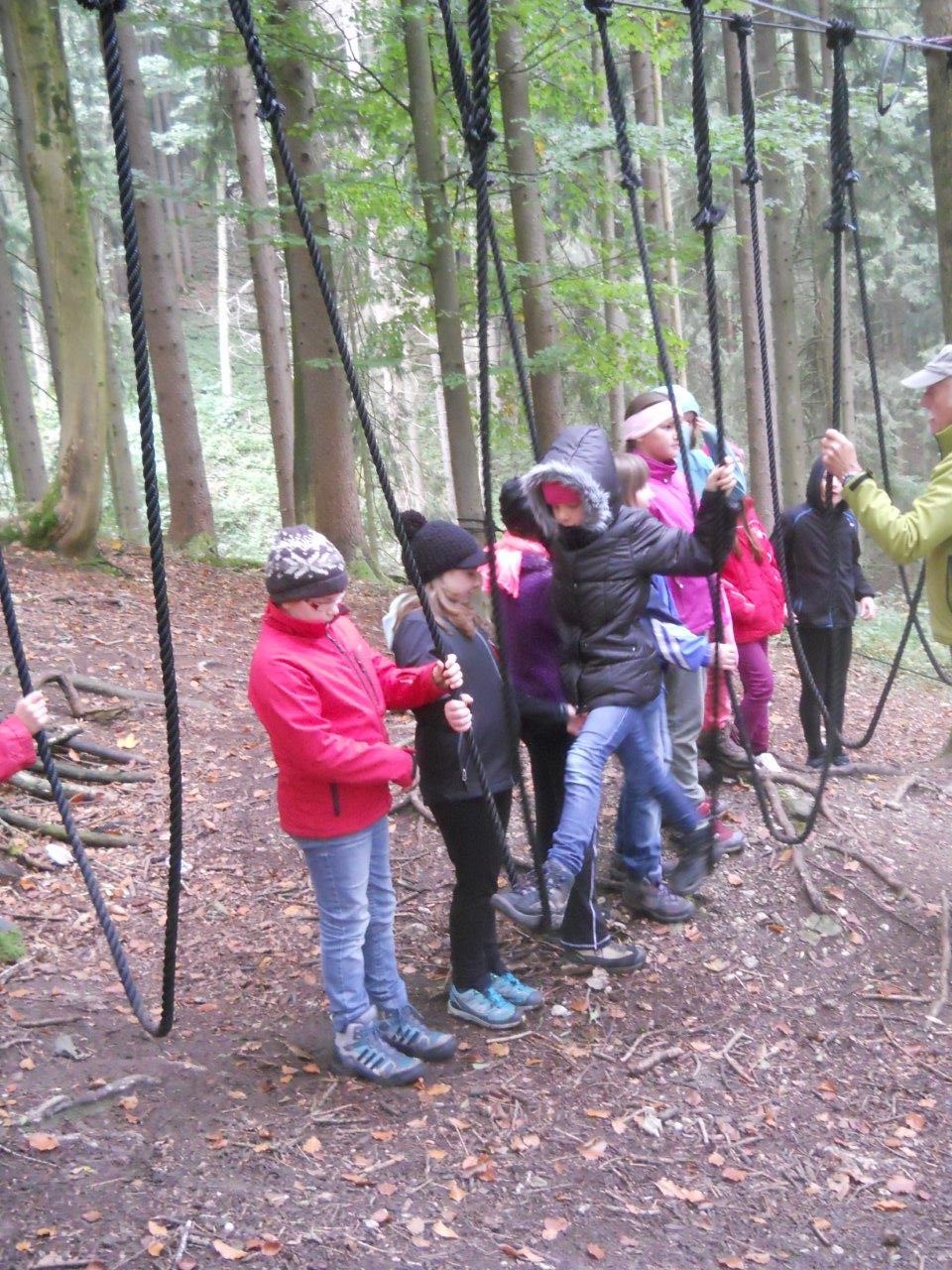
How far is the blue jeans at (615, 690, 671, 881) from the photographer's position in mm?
4207

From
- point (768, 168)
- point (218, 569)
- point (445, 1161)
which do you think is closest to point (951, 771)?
point (445, 1161)

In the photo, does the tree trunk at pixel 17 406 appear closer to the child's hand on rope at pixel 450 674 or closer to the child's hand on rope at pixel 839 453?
the child's hand on rope at pixel 450 674

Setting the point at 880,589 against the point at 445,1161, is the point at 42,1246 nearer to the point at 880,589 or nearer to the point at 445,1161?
the point at 445,1161

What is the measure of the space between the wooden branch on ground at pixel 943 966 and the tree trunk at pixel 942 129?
292 centimetres

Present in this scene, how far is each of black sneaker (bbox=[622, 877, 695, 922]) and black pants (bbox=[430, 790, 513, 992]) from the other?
755 millimetres

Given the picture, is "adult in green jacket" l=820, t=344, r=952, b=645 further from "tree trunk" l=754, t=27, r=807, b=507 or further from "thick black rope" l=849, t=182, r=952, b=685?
"tree trunk" l=754, t=27, r=807, b=507

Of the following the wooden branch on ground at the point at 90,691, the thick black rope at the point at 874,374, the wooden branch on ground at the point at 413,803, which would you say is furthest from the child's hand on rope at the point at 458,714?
the wooden branch on ground at the point at 90,691

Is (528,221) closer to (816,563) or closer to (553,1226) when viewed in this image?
(816,563)

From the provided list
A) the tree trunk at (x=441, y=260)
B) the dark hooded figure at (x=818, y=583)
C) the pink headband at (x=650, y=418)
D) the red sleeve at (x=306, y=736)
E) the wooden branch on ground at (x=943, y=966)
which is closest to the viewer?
the red sleeve at (x=306, y=736)

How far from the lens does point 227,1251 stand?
269cm

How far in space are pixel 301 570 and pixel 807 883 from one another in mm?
2708

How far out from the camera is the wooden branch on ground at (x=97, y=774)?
565cm

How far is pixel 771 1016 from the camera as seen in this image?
4.01 metres

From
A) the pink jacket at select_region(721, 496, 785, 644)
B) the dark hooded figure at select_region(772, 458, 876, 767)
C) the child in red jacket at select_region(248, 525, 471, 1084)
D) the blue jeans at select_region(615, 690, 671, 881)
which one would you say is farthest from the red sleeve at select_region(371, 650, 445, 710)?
the dark hooded figure at select_region(772, 458, 876, 767)
